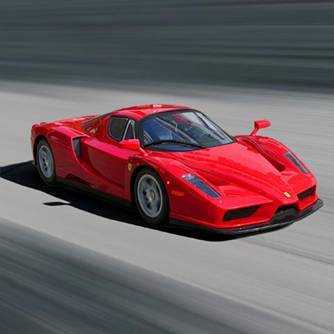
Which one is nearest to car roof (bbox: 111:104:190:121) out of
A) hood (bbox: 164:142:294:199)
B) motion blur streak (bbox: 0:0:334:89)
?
hood (bbox: 164:142:294:199)

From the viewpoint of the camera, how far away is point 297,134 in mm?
10047

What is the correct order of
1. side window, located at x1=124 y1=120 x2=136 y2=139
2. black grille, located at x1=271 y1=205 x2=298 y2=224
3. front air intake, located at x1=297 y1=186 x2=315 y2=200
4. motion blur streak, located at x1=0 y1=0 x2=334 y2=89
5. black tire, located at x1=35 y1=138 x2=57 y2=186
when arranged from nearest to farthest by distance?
1. black grille, located at x1=271 y1=205 x2=298 y2=224
2. front air intake, located at x1=297 y1=186 x2=315 y2=200
3. side window, located at x1=124 y1=120 x2=136 y2=139
4. black tire, located at x1=35 y1=138 x2=57 y2=186
5. motion blur streak, located at x1=0 y1=0 x2=334 y2=89

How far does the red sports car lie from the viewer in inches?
232

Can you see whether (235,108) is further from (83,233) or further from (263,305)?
Result: (263,305)

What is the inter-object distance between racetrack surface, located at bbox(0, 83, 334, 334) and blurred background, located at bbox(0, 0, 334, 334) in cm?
2

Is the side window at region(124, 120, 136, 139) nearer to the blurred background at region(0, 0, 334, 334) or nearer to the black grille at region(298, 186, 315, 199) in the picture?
the blurred background at region(0, 0, 334, 334)

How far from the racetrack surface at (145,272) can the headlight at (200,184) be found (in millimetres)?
420

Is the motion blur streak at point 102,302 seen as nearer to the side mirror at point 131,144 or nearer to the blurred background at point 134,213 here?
the blurred background at point 134,213

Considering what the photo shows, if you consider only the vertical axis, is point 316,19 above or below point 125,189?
above

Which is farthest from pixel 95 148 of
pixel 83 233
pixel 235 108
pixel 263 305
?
pixel 235 108

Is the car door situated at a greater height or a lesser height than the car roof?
lesser

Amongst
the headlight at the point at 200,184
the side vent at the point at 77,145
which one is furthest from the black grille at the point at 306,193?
the side vent at the point at 77,145

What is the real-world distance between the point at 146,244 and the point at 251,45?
369 inches

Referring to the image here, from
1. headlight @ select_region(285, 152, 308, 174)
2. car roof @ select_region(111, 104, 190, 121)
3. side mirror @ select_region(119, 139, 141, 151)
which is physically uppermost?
car roof @ select_region(111, 104, 190, 121)
